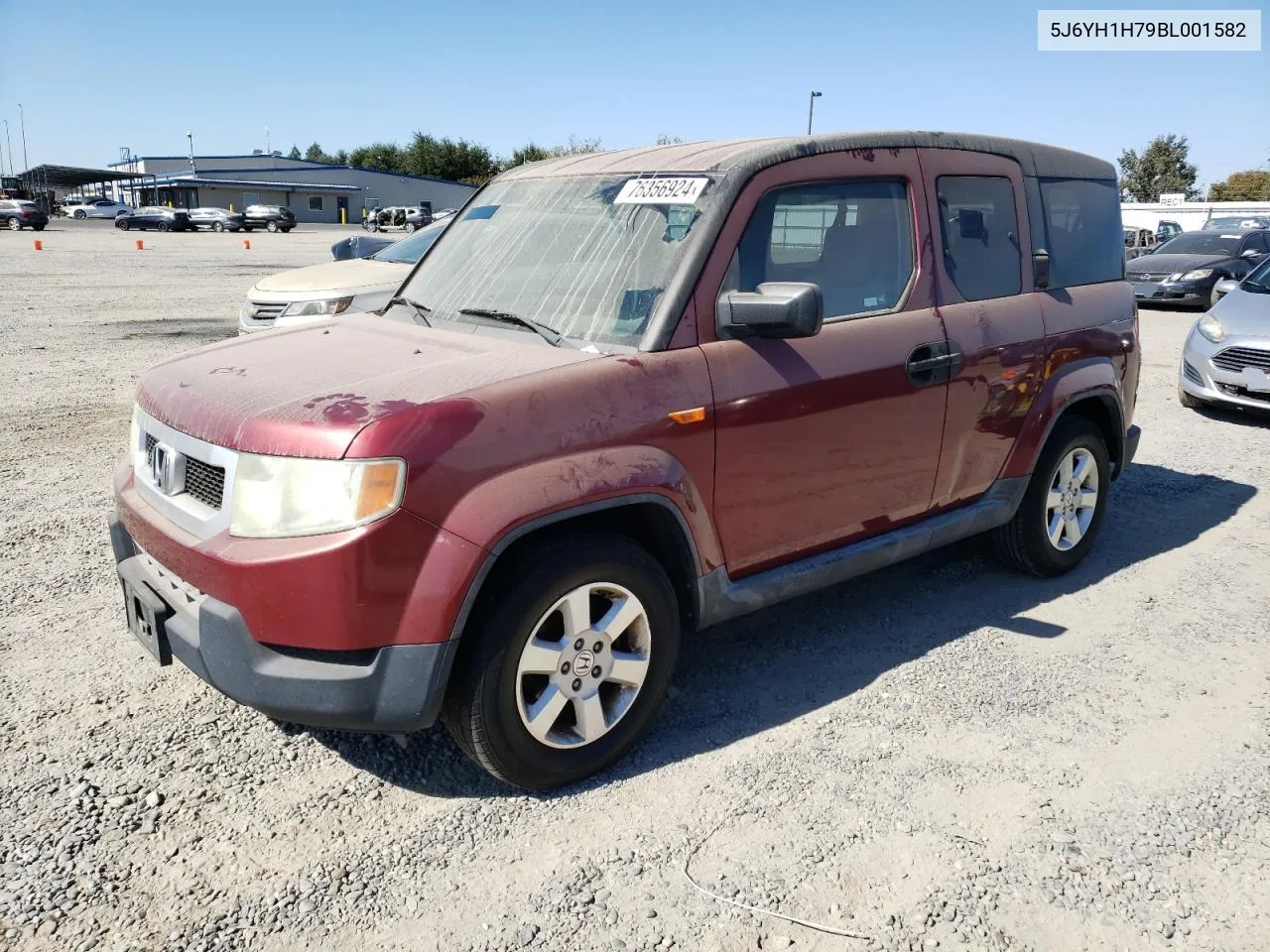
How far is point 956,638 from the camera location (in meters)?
4.20

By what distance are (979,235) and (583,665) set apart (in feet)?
8.49

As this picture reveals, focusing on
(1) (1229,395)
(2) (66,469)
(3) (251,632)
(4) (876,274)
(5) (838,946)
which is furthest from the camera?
(1) (1229,395)

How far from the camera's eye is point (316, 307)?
868 cm

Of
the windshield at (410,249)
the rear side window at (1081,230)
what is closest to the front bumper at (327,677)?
the rear side window at (1081,230)

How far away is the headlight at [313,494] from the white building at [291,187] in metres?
75.2

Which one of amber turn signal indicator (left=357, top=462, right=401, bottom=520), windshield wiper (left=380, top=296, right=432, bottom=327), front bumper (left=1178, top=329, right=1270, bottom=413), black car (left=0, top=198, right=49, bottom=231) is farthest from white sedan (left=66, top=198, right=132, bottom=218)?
amber turn signal indicator (left=357, top=462, right=401, bottom=520)

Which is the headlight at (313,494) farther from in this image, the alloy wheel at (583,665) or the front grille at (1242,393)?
the front grille at (1242,393)

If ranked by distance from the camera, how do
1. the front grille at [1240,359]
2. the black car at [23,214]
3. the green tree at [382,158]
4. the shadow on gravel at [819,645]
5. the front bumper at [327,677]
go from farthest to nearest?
1. the green tree at [382,158]
2. the black car at [23,214]
3. the front grille at [1240,359]
4. the shadow on gravel at [819,645]
5. the front bumper at [327,677]

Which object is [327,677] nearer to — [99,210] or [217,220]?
[217,220]

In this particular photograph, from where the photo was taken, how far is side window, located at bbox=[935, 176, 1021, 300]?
4074mm

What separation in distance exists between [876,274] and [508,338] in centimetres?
146

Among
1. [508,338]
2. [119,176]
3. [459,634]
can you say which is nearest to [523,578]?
[459,634]

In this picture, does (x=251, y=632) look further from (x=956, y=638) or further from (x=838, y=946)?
(x=956, y=638)

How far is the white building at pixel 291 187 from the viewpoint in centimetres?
7775
